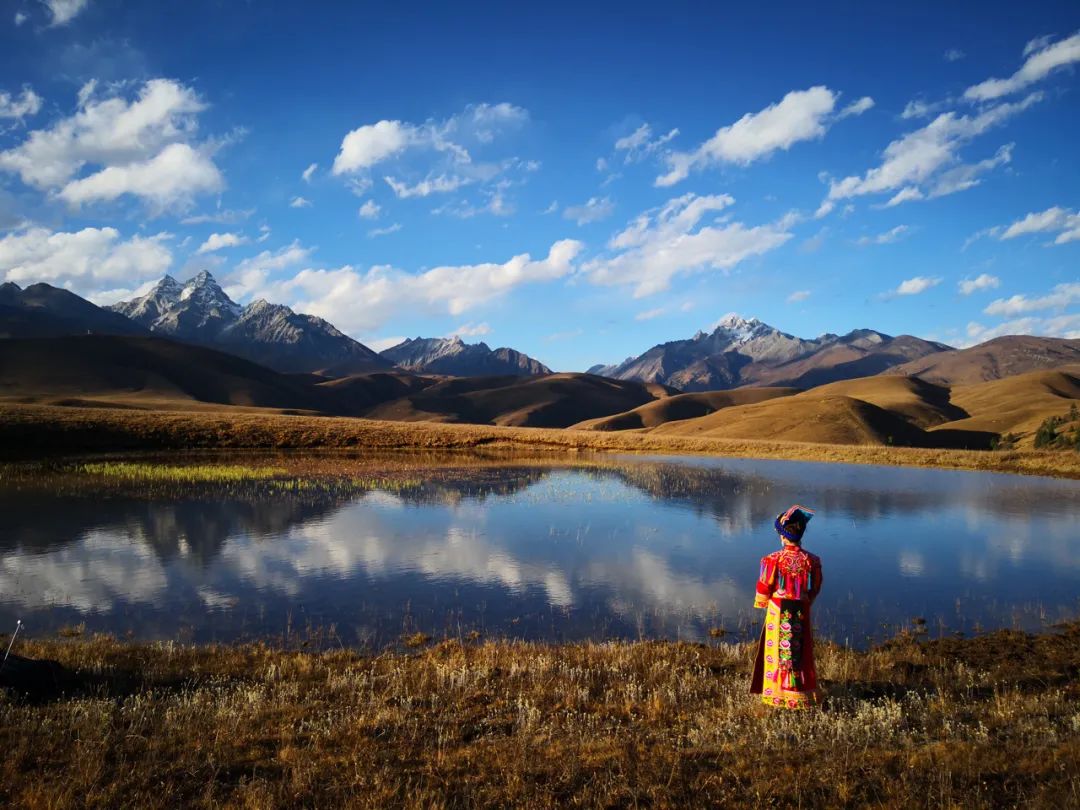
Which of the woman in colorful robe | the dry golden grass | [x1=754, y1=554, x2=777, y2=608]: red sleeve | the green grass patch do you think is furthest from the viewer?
the green grass patch

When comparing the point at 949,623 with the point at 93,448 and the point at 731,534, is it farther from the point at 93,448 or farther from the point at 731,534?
the point at 93,448

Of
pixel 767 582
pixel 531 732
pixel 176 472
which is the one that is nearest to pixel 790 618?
pixel 767 582

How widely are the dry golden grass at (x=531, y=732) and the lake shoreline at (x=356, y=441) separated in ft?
171

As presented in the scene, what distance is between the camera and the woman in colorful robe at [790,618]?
1041cm

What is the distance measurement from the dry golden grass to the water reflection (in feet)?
10.1

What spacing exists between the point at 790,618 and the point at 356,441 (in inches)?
2862

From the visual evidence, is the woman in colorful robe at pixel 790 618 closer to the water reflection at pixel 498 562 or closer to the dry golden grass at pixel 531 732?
the dry golden grass at pixel 531 732

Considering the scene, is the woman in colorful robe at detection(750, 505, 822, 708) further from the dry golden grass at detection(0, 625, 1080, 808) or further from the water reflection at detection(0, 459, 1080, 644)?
the water reflection at detection(0, 459, 1080, 644)

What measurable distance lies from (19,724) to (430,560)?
46.8ft

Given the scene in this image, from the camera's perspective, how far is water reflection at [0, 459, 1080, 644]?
16750 mm

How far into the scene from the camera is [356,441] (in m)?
78.1

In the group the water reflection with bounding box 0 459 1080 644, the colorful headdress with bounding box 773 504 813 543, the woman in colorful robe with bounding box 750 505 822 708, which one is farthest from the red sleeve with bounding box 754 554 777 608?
the water reflection with bounding box 0 459 1080 644

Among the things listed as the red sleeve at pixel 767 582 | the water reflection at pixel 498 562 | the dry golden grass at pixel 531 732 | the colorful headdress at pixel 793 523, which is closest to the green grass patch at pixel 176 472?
the water reflection at pixel 498 562

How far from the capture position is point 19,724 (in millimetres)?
8773
